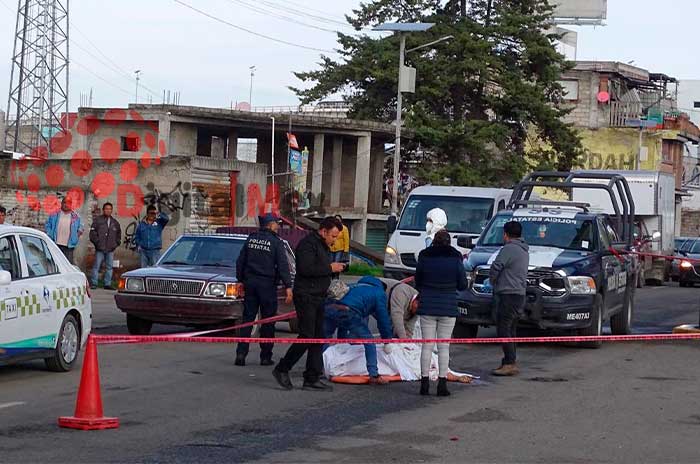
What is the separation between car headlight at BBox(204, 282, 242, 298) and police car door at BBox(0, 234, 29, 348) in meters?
4.17

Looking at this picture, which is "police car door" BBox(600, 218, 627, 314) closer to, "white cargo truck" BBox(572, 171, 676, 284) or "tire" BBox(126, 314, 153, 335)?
"tire" BBox(126, 314, 153, 335)

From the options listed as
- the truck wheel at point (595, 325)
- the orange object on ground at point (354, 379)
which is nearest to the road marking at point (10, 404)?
the orange object on ground at point (354, 379)

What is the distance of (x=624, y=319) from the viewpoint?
20562 mm

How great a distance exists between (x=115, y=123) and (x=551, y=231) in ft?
95.6

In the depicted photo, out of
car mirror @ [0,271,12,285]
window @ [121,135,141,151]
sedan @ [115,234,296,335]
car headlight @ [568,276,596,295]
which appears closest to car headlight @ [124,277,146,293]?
sedan @ [115,234,296,335]

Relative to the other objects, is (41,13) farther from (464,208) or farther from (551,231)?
(551,231)

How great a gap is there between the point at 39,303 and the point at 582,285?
822cm

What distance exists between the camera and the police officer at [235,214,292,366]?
14422mm

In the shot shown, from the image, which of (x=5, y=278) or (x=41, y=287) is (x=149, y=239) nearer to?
(x=41, y=287)

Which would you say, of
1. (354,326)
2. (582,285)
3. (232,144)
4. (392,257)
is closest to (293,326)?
(582,285)

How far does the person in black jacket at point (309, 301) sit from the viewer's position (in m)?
12.9

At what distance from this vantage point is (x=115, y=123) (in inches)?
1795

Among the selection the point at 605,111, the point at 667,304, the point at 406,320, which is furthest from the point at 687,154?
the point at 406,320

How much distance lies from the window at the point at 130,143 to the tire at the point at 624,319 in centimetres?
2756
